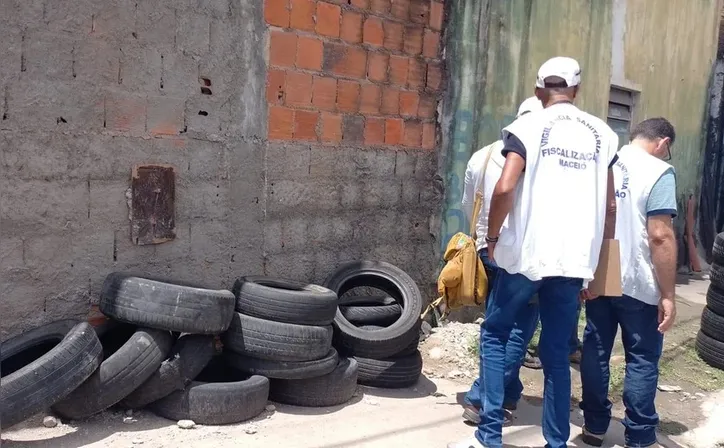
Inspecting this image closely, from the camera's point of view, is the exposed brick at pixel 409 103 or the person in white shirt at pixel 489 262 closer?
the person in white shirt at pixel 489 262

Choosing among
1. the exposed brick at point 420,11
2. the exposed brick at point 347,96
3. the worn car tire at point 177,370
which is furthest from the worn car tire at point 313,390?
the exposed brick at point 420,11

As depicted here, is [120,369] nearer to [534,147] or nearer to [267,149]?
[267,149]

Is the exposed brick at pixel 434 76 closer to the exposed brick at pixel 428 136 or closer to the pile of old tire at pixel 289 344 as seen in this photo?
the exposed brick at pixel 428 136

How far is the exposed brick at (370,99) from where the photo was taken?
5254 mm

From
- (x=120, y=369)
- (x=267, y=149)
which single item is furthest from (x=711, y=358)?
(x=120, y=369)

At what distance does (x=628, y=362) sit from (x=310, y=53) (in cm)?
287

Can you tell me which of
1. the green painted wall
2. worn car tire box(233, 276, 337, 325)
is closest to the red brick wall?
the green painted wall

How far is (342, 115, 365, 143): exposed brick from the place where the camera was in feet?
16.9

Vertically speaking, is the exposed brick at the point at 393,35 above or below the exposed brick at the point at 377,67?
above

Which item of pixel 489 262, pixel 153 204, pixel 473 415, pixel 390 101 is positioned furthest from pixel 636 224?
pixel 153 204

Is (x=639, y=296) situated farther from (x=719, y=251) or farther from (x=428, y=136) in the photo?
(x=719, y=251)

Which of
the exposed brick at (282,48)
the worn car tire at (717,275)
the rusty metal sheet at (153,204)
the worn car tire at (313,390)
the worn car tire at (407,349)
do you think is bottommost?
the worn car tire at (313,390)

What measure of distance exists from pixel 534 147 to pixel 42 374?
260 centimetres

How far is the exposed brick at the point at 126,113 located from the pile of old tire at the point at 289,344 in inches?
43.2
